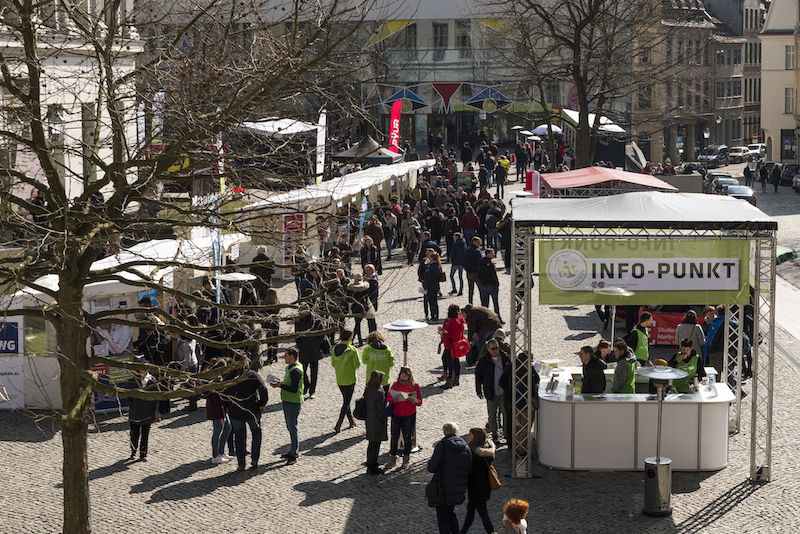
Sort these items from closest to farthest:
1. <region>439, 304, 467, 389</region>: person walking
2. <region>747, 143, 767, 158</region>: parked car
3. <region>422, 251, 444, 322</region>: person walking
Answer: <region>439, 304, 467, 389</region>: person walking, <region>422, 251, 444, 322</region>: person walking, <region>747, 143, 767, 158</region>: parked car

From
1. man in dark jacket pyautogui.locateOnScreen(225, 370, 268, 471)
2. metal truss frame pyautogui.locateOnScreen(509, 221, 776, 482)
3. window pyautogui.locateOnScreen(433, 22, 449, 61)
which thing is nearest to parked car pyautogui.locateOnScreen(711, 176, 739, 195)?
window pyautogui.locateOnScreen(433, 22, 449, 61)

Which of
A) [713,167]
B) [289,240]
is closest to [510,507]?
[289,240]

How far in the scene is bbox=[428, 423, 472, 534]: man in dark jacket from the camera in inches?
493

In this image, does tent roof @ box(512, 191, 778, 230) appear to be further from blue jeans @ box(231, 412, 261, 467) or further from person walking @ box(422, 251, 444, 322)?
person walking @ box(422, 251, 444, 322)

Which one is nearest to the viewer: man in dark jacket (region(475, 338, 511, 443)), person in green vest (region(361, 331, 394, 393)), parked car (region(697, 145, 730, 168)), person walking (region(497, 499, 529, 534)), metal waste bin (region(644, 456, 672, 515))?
person walking (region(497, 499, 529, 534))

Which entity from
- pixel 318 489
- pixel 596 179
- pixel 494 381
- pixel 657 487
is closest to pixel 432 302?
Answer: pixel 596 179

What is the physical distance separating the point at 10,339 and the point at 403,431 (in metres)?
6.19

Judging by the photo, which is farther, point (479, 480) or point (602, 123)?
point (602, 123)

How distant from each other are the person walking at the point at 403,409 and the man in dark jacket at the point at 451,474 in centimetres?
256

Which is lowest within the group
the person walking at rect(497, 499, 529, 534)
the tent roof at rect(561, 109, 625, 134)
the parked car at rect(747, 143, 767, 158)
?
the person walking at rect(497, 499, 529, 534)

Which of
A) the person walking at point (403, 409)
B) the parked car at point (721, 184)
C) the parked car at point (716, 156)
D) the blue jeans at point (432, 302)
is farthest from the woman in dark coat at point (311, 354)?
the parked car at point (716, 156)

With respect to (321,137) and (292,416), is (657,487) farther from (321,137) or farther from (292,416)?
(321,137)

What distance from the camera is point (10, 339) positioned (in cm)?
1812

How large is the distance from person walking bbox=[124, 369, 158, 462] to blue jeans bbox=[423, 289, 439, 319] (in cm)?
888
